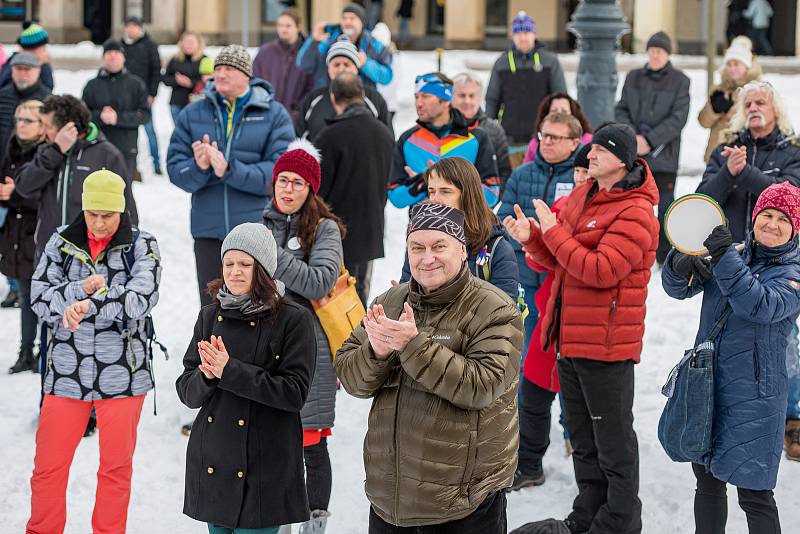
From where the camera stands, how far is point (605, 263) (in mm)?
6125

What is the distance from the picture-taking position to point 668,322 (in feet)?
31.0

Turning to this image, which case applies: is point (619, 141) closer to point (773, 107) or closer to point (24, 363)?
point (773, 107)

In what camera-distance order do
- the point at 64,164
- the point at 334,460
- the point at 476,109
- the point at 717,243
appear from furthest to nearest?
1. the point at 476,109
2. the point at 64,164
3. the point at 334,460
4. the point at 717,243

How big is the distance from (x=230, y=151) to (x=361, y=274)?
4.79 ft

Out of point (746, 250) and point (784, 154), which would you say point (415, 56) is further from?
point (746, 250)

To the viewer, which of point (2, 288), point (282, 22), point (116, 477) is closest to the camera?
point (116, 477)

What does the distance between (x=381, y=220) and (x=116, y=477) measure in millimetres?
2962

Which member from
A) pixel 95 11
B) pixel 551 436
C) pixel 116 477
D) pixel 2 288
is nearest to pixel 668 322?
pixel 551 436

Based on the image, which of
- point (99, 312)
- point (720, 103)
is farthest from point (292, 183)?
point (720, 103)

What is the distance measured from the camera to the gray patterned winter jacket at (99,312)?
20.6 feet

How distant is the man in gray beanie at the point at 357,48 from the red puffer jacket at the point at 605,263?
4889 mm

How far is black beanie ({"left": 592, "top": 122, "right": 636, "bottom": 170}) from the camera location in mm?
6219

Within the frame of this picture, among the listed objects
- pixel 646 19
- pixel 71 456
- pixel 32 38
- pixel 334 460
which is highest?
pixel 646 19

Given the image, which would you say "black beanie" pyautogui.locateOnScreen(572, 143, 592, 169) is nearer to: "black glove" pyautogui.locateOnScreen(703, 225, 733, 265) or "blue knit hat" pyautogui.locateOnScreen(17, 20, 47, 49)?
"black glove" pyautogui.locateOnScreen(703, 225, 733, 265)
